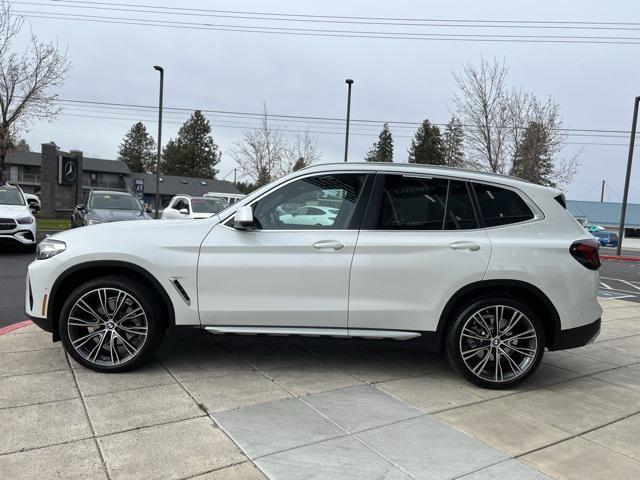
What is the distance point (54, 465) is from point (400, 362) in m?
3.04

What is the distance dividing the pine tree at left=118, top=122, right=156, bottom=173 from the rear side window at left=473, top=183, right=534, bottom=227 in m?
93.4

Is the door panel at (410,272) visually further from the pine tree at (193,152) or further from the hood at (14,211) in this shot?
the pine tree at (193,152)

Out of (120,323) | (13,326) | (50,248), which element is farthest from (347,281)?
(13,326)

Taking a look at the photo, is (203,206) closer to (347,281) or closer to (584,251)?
(347,281)

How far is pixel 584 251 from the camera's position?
4.12m

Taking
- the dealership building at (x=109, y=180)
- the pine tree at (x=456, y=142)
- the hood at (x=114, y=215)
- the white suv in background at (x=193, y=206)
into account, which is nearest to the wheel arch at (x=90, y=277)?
the hood at (x=114, y=215)

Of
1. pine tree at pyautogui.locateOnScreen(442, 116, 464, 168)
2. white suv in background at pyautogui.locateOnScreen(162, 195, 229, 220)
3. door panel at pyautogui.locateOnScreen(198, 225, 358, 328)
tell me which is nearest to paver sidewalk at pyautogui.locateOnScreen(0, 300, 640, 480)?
door panel at pyautogui.locateOnScreen(198, 225, 358, 328)

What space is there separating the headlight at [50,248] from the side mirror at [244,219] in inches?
55.9

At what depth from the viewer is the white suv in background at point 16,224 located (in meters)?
11.6

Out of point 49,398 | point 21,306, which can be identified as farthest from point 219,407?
point 21,306

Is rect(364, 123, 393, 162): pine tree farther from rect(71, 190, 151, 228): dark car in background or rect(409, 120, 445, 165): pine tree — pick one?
rect(71, 190, 151, 228): dark car in background

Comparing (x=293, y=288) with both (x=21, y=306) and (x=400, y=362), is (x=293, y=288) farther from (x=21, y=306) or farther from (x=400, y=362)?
(x=21, y=306)

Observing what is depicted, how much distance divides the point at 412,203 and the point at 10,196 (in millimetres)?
12012

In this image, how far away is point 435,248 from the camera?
412 centimetres
